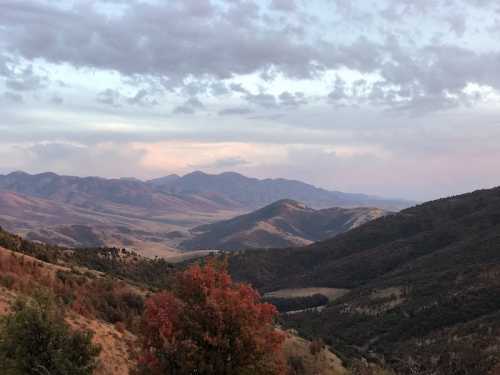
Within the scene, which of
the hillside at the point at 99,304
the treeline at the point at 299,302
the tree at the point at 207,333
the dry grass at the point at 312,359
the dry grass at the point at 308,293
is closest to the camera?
the tree at the point at 207,333

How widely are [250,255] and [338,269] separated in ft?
95.8

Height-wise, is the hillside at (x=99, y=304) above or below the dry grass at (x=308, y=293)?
above

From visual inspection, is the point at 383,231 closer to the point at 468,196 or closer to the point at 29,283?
the point at 468,196

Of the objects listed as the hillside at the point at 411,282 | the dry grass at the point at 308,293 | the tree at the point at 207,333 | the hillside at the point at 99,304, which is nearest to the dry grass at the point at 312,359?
the hillside at the point at 99,304

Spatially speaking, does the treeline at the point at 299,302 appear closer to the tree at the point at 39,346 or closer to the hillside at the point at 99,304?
the hillside at the point at 99,304

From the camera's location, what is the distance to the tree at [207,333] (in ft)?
56.2

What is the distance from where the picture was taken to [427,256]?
100500mm

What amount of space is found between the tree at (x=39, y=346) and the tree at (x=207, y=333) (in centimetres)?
289

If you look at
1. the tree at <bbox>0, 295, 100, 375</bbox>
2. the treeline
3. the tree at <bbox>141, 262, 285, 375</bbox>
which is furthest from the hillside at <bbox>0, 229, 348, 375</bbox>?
the treeline

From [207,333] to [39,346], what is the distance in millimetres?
6346

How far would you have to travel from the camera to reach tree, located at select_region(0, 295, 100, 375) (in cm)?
1805

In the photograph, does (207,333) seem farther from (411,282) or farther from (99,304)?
(411,282)

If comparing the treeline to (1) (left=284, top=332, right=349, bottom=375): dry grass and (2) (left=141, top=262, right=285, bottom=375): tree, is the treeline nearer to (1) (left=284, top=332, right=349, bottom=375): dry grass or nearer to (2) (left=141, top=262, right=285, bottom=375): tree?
(1) (left=284, top=332, right=349, bottom=375): dry grass

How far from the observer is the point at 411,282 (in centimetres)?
8356
